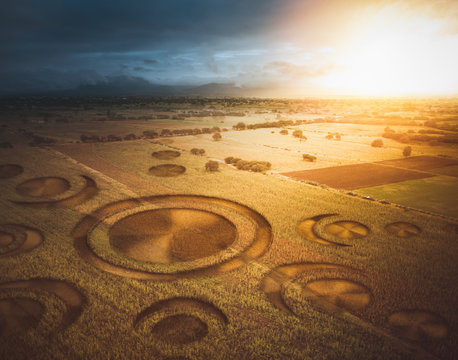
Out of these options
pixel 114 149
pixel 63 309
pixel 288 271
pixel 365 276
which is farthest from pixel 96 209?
pixel 114 149

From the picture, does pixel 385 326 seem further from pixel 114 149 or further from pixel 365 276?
pixel 114 149

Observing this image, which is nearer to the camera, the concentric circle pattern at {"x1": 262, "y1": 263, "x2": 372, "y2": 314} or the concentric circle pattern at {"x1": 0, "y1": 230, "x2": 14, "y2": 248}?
the concentric circle pattern at {"x1": 262, "y1": 263, "x2": 372, "y2": 314}

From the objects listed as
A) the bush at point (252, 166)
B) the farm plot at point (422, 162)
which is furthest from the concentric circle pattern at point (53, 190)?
the farm plot at point (422, 162)

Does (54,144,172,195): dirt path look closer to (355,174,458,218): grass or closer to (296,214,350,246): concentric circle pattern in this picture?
(296,214,350,246): concentric circle pattern

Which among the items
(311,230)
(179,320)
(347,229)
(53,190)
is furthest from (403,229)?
(53,190)

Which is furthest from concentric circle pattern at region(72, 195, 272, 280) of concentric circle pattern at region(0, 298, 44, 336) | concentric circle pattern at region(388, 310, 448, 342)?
concentric circle pattern at region(388, 310, 448, 342)

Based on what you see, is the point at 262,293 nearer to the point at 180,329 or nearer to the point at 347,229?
the point at 180,329
